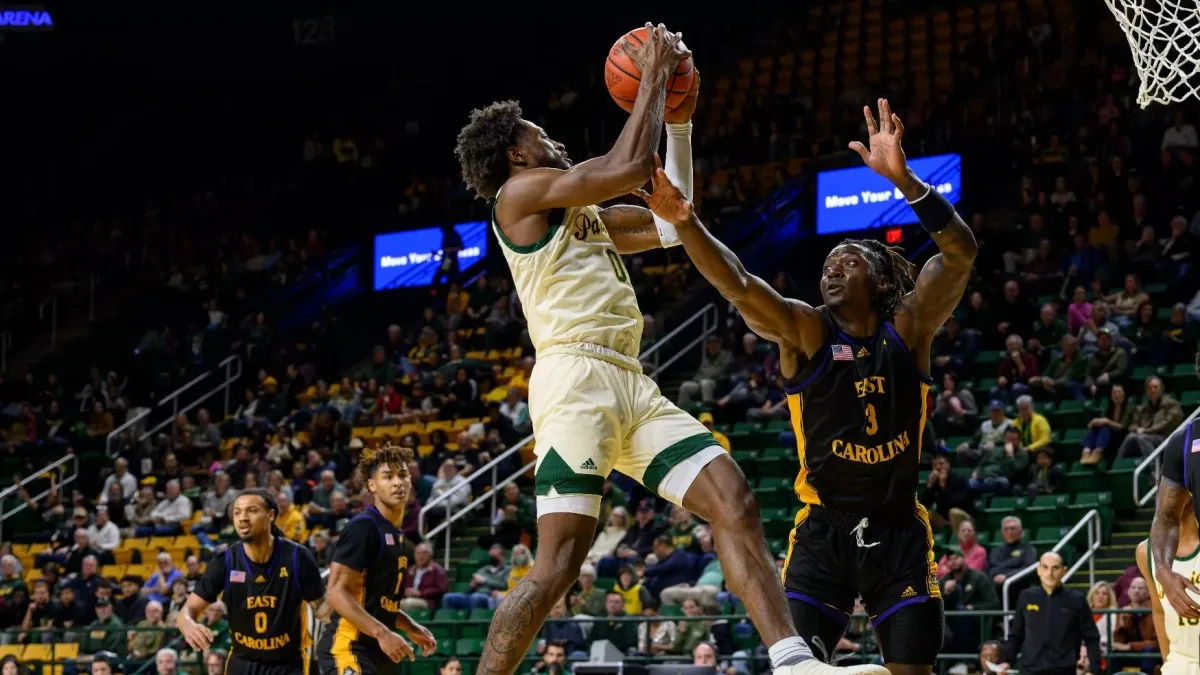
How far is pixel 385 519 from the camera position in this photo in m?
8.53

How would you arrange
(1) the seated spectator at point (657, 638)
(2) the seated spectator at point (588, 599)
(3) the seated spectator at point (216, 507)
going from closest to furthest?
(1) the seated spectator at point (657, 638) → (2) the seated spectator at point (588, 599) → (3) the seated spectator at point (216, 507)

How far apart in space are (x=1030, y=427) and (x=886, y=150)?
9660mm

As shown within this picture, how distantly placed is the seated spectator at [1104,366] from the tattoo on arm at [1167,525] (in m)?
8.54

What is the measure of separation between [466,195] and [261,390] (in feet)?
15.2

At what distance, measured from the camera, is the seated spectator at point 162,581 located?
17141 mm

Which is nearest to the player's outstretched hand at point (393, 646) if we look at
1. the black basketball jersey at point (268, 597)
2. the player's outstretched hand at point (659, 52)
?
the black basketball jersey at point (268, 597)

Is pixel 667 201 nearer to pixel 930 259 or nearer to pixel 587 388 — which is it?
pixel 587 388

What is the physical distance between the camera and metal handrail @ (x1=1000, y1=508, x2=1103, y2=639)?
12.3 m

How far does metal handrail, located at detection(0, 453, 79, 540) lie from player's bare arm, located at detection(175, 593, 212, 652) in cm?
1314

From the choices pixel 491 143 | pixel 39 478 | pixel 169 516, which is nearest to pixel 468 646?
pixel 169 516

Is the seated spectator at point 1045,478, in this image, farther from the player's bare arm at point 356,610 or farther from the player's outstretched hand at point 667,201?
the player's outstretched hand at point 667,201

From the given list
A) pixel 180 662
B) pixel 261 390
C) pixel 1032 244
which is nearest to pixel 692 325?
pixel 1032 244

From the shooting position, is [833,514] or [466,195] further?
[466,195]

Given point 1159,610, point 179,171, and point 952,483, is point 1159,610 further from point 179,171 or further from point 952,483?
point 179,171
